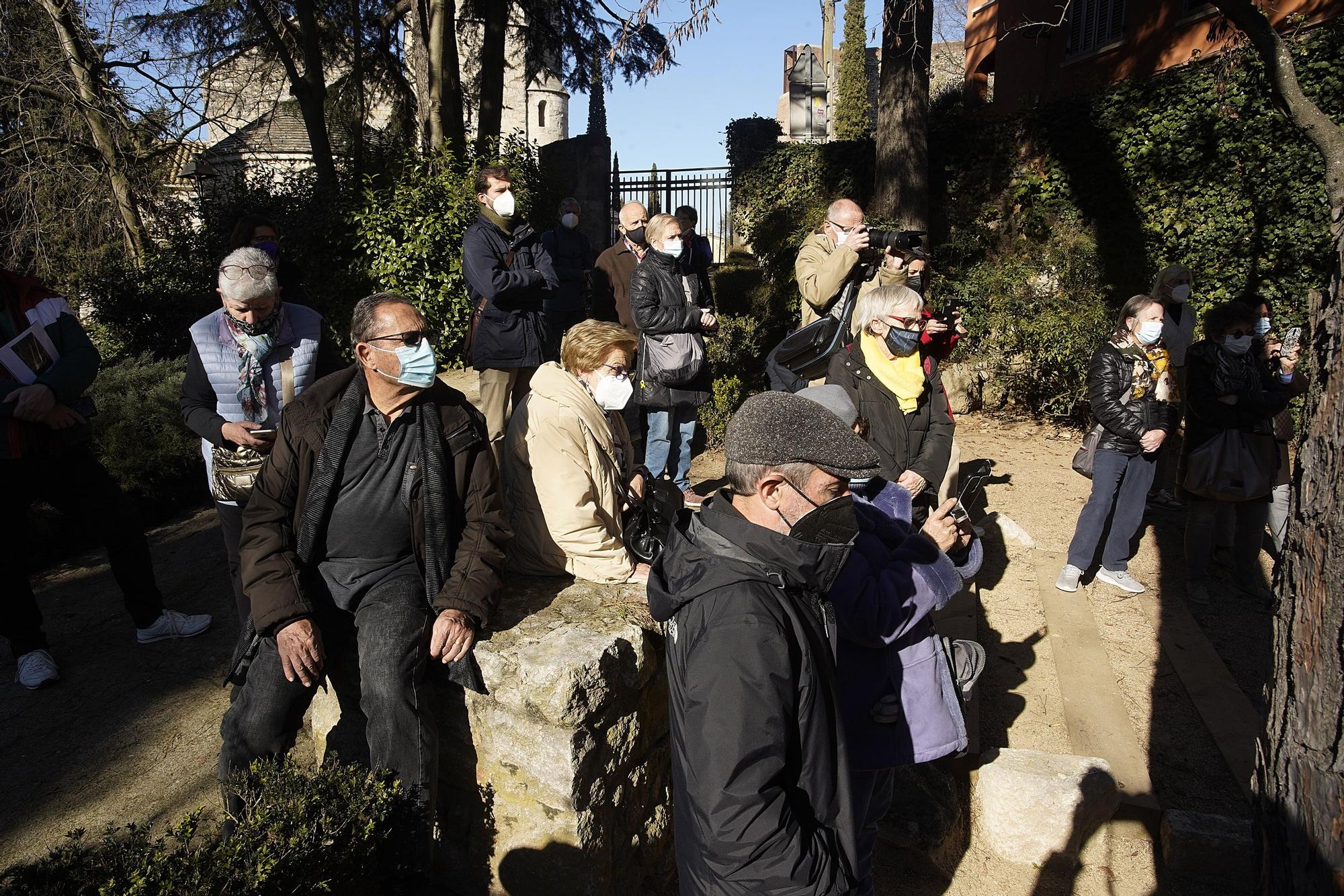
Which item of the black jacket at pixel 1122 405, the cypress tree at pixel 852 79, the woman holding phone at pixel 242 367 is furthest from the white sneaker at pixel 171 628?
the cypress tree at pixel 852 79

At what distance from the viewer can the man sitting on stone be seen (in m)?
2.57

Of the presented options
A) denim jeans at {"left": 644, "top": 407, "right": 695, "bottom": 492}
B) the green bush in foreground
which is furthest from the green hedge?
the green bush in foreground

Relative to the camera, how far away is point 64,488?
3.90 meters

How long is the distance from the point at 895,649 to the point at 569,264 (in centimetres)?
681

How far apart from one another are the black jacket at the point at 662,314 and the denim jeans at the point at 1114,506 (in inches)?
96.5

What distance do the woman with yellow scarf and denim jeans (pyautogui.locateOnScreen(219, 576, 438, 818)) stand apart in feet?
7.28

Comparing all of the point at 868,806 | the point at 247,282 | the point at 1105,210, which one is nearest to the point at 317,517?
the point at 247,282

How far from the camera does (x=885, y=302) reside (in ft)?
12.9

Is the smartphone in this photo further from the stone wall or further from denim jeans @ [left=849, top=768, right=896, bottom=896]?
the stone wall

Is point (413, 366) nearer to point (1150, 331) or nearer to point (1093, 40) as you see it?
point (1150, 331)

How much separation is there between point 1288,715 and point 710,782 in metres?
1.64

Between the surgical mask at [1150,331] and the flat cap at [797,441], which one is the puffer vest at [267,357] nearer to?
the flat cap at [797,441]

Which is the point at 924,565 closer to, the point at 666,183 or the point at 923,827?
the point at 923,827

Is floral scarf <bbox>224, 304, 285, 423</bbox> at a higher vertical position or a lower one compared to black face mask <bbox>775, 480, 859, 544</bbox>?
higher
